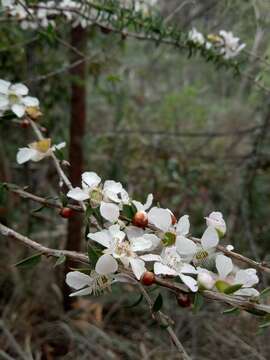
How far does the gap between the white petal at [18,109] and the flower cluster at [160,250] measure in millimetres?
285

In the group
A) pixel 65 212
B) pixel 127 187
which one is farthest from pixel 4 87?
pixel 127 187

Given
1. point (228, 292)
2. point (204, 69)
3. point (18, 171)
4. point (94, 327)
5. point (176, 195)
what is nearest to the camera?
point (228, 292)

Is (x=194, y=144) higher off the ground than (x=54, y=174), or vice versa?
(x=194, y=144)

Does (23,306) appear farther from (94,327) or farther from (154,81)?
(154,81)

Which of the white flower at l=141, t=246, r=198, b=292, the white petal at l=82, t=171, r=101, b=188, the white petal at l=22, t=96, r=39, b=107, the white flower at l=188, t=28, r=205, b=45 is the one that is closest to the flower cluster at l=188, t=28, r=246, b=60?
the white flower at l=188, t=28, r=205, b=45

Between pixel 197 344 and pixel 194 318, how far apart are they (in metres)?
0.09

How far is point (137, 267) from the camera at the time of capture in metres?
0.56

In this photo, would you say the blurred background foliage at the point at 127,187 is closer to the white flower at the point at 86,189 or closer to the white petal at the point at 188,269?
the white flower at the point at 86,189

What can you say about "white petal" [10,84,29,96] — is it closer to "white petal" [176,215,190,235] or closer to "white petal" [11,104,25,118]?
"white petal" [11,104,25,118]

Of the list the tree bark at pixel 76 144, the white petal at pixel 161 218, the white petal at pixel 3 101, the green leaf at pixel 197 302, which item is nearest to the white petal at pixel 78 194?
the white petal at pixel 161 218

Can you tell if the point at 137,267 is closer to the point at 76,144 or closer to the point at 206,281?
the point at 206,281

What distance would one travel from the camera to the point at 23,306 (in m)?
1.74

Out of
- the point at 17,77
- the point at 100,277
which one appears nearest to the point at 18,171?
the point at 17,77

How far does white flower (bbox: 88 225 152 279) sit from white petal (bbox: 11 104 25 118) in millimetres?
377
